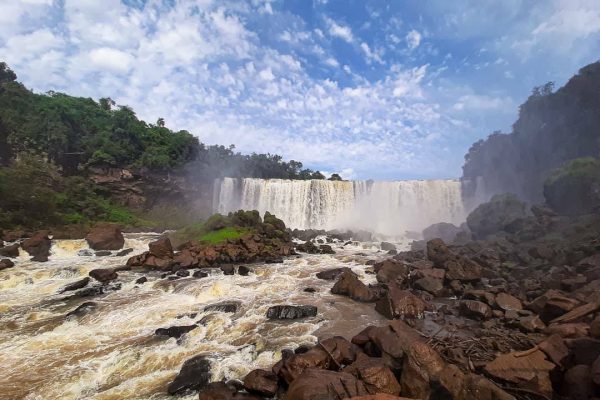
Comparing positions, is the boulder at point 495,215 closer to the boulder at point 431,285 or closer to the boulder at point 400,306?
the boulder at point 431,285

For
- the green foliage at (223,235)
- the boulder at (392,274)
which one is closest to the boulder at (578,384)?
the boulder at (392,274)

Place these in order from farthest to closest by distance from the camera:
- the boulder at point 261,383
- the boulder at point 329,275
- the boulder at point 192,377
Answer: the boulder at point 329,275
the boulder at point 192,377
the boulder at point 261,383

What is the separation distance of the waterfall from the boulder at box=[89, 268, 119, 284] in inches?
1117

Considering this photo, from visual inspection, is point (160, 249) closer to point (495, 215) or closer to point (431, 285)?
point (431, 285)

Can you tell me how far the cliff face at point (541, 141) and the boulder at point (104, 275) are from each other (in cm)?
4211

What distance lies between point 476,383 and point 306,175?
6705 cm

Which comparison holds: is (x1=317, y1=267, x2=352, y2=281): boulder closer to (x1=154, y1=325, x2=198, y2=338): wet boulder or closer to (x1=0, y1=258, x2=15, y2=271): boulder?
(x1=154, y1=325, x2=198, y2=338): wet boulder

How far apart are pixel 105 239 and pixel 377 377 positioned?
24308 mm

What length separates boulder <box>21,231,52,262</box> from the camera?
20.6 meters

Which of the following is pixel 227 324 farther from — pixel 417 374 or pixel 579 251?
pixel 579 251

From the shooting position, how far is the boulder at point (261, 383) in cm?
655

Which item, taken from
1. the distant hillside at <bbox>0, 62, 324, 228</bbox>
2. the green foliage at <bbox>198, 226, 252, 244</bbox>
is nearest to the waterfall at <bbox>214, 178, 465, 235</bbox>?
the distant hillside at <bbox>0, 62, 324, 228</bbox>

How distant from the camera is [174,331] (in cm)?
1001

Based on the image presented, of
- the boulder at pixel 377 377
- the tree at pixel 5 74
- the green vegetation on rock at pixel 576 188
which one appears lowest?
the boulder at pixel 377 377
